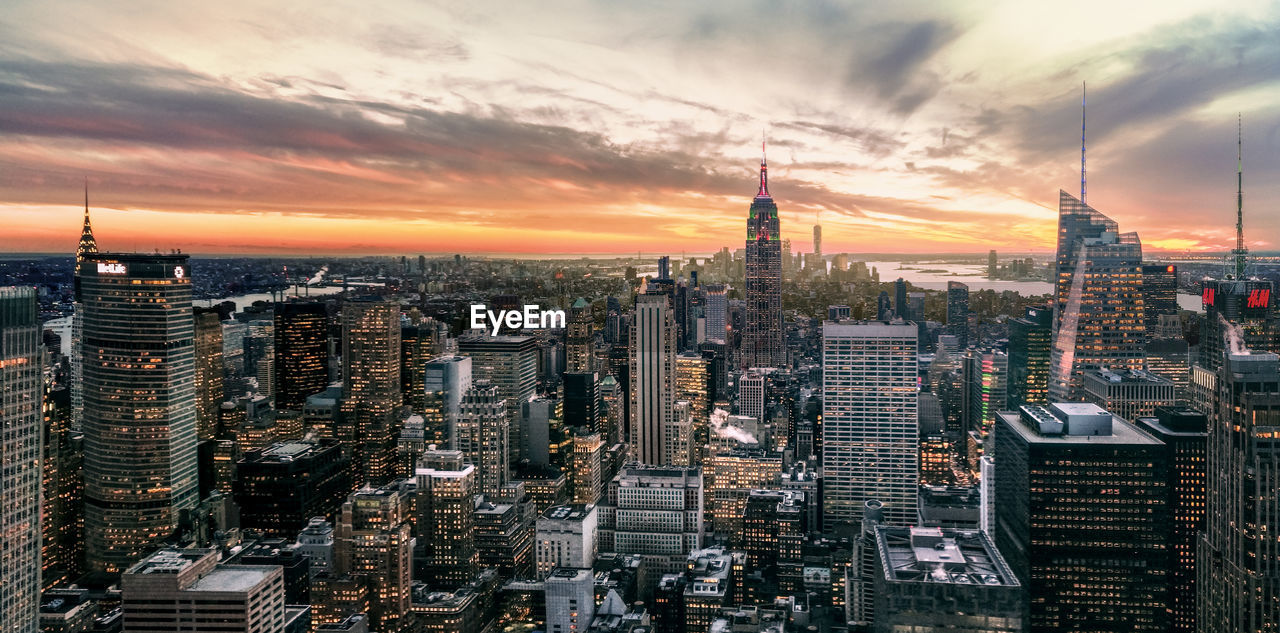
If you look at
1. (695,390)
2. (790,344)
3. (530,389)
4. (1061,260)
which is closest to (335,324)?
(530,389)

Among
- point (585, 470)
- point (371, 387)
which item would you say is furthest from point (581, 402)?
point (371, 387)

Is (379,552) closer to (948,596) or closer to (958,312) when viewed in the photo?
(948,596)

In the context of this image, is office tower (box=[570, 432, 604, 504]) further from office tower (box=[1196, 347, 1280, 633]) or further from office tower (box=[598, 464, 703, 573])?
office tower (box=[1196, 347, 1280, 633])

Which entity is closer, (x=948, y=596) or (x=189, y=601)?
(x=948, y=596)

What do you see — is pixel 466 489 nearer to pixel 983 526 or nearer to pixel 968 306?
pixel 983 526

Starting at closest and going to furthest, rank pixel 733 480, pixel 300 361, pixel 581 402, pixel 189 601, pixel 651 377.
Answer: pixel 189 601 → pixel 733 480 → pixel 581 402 → pixel 300 361 → pixel 651 377

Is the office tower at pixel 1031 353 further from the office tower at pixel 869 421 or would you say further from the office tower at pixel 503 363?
the office tower at pixel 503 363

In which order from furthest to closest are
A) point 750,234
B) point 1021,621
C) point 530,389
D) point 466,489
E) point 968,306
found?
point 750,234 < point 530,389 < point 968,306 < point 466,489 < point 1021,621

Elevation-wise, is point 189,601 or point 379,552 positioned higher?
point 189,601
